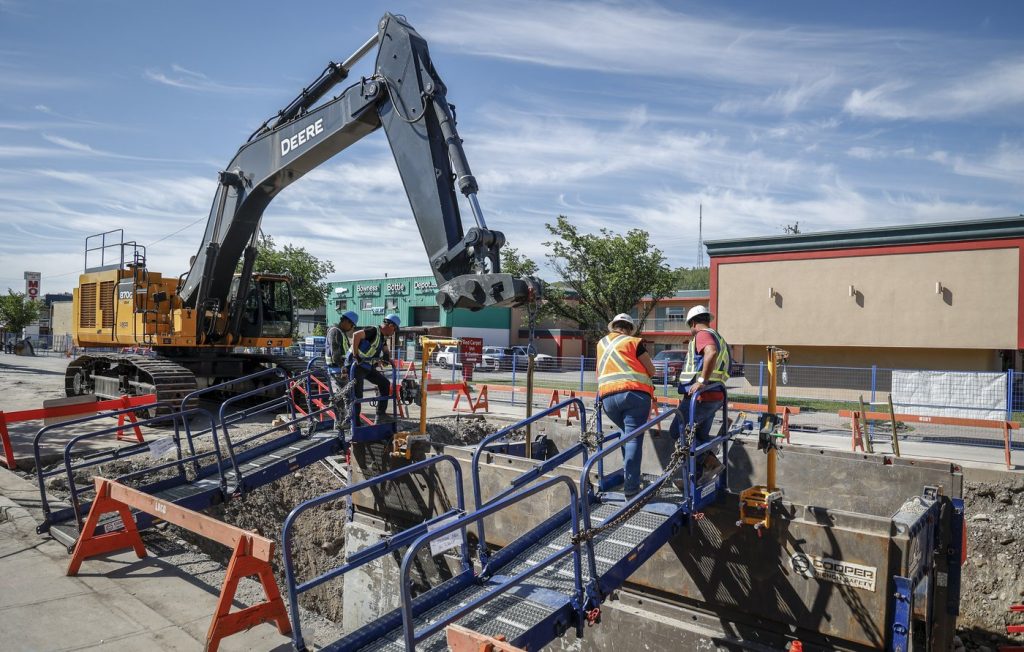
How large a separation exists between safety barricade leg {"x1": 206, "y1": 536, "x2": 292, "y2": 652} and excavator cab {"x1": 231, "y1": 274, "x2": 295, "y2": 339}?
1171 centimetres

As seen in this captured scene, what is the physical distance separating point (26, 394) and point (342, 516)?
15226 mm

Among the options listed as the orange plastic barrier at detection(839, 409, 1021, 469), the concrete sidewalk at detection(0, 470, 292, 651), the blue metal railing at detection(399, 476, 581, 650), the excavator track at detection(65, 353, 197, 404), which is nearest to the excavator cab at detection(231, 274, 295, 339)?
the excavator track at detection(65, 353, 197, 404)

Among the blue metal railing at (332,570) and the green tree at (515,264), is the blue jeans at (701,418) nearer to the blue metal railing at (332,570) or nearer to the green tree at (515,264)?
the blue metal railing at (332,570)

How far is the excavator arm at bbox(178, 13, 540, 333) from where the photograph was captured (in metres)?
7.83

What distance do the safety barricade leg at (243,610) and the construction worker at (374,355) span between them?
363cm

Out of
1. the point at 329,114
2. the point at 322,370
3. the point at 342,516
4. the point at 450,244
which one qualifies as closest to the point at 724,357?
the point at 450,244

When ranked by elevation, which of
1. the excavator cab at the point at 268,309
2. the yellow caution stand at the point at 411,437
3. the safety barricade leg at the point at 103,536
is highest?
the excavator cab at the point at 268,309

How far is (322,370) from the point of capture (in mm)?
9445

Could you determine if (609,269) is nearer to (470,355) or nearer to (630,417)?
(470,355)

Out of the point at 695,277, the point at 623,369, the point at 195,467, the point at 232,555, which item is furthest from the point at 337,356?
the point at 695,277

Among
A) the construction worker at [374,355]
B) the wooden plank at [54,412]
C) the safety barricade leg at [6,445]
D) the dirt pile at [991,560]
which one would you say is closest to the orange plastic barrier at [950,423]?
the dirt pile at [991,560]

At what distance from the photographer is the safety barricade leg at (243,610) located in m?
5.02

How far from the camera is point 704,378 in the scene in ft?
19.6

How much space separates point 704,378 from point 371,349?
4.87m
